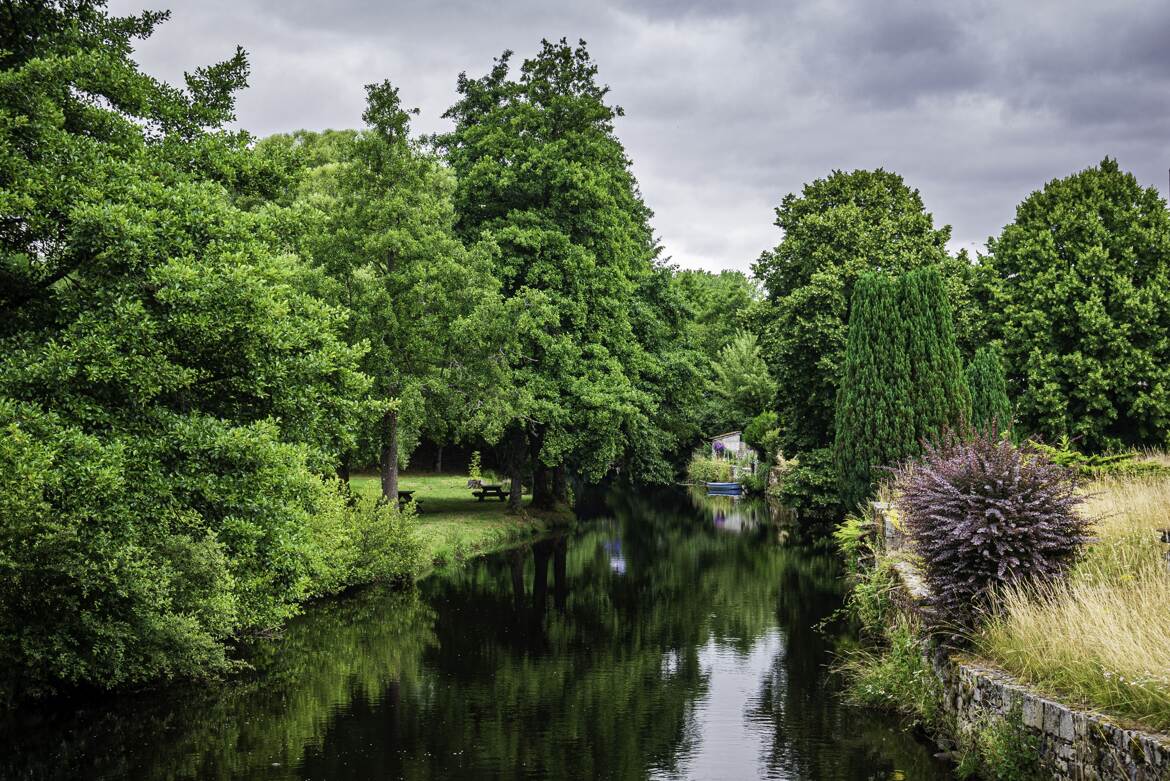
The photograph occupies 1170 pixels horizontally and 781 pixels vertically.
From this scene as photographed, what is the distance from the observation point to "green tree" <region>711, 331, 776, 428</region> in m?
51.6

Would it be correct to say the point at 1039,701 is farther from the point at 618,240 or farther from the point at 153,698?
the point at 618,240

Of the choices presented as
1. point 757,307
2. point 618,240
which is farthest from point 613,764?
point 757,307

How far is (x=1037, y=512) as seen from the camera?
10281 mm

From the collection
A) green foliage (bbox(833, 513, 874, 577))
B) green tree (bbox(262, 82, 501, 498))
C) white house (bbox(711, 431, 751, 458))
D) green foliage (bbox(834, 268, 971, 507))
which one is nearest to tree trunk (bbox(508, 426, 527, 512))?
green tree (bbox(262, 82, 501, 498))

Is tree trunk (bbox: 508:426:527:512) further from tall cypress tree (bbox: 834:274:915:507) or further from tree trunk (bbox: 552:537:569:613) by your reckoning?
tall cypress tree (bbox: 834:274:915:507)

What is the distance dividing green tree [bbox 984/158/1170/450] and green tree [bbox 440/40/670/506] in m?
13.0

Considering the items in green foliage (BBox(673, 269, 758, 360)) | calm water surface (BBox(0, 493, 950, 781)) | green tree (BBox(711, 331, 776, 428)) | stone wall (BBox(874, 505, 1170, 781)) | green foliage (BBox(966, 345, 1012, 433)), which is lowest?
calm water surface (BBox(0, 493, 950, 781))

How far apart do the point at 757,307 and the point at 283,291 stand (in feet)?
76.9

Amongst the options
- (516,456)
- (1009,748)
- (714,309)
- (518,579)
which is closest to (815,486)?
(516,456)

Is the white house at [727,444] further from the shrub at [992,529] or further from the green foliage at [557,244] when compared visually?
the shrub at [992,529]

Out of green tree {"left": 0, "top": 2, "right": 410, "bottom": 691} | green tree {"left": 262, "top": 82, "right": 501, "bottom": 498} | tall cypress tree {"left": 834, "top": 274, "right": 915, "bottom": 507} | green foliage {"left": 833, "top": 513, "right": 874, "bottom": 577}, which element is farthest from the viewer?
tall cypress tree {"left": 834, "top": 274, "right": 915, "bottom": 507}

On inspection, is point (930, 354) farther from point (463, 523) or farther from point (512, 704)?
point (512, 704)

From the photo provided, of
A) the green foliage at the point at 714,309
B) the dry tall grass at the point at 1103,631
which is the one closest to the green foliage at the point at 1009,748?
the dry tall grass at the point at 1103,631

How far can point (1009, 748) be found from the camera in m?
8.62
